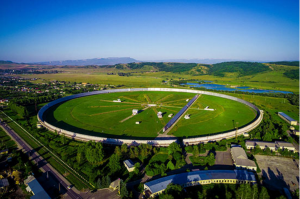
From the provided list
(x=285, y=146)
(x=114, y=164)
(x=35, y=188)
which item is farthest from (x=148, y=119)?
(x=35, y=188)

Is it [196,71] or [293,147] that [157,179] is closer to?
[293,147]

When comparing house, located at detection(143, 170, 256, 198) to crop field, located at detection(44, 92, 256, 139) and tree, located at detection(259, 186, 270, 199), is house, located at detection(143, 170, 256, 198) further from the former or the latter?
crop field, located at detection(44, 92, 256, 139)

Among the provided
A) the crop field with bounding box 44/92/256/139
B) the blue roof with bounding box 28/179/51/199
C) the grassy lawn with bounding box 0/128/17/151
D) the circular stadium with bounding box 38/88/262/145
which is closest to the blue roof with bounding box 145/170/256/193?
the circular stadium with bounding box 38/88/262/145

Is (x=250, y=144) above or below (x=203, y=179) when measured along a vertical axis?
above

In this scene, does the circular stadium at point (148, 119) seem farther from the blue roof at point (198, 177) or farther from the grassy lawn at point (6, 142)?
the blue roof at point (198, 177)

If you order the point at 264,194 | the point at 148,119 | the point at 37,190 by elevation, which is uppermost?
the point at 148,119

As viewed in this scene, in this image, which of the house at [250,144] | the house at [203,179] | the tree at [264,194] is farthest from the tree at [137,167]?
the house at [250,144]

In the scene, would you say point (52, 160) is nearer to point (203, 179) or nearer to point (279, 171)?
point (203, 179)
